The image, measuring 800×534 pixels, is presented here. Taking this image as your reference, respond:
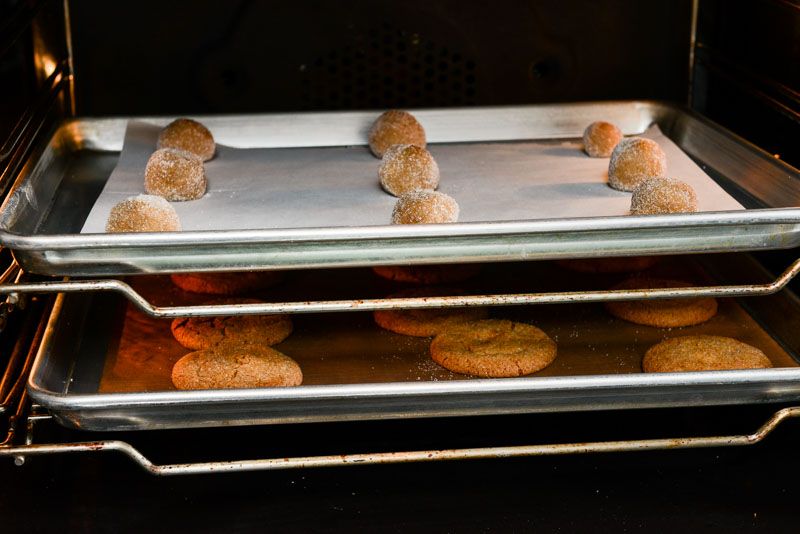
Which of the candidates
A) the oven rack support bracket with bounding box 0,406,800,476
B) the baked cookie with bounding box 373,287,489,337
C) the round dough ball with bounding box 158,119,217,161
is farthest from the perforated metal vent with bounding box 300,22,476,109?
the oven rack support bracket with bounding box 0,406,800,476

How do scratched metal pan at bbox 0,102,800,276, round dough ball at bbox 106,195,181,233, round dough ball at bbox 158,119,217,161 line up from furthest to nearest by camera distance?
round dough ball at bbox 158,119,217,161 < round dough ball at bbox 106,195,181,233 < scratched metal pan at bbox 0,102,800,276

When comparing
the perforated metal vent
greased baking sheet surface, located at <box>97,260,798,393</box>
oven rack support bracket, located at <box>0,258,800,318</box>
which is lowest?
greased baking sheet surface, located at <box>97,260,798,393</box>

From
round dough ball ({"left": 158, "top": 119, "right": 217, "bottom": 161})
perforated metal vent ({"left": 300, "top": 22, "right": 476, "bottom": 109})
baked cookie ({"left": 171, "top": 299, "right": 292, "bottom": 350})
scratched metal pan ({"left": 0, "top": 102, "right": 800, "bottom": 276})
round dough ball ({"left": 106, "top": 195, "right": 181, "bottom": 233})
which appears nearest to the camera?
scratched metal pan ({"left": 0, "top": 102, "right": 800, "bottom": 276})

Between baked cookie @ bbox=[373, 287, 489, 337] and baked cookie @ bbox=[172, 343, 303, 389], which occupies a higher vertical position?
baked cookie @ bbox=[172, 343, 303, 389]

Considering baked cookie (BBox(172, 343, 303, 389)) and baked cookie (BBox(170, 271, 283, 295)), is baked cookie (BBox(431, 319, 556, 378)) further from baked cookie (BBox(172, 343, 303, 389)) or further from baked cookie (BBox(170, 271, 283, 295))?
baked cookie (BBox(170, 271, 283, 295))

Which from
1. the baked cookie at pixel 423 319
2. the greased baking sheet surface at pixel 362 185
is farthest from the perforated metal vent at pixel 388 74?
the baked cookie at pixel 423 319

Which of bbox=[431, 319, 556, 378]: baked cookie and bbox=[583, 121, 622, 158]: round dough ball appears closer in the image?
bbox=[431, 319, 556, 378]: baked cookie

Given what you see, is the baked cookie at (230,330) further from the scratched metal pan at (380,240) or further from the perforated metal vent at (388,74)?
the perforated metal vent at (388,74)
